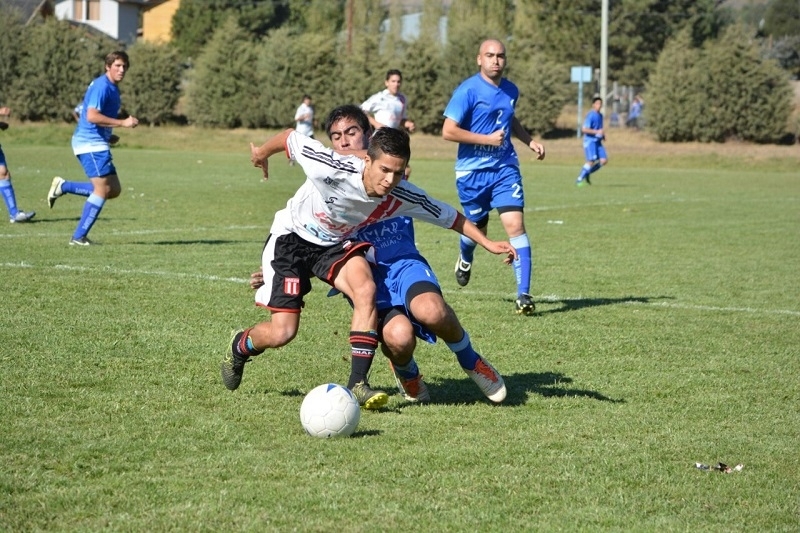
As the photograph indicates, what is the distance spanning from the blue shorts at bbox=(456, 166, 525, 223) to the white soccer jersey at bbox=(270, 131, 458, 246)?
11.9 feet

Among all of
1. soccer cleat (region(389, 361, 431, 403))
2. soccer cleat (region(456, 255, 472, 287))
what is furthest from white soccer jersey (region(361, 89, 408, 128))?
soccer cleat (region(389, 361, 431, 403))

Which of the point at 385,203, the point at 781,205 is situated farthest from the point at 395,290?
the point at 781,205

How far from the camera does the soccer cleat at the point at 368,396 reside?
562 cm

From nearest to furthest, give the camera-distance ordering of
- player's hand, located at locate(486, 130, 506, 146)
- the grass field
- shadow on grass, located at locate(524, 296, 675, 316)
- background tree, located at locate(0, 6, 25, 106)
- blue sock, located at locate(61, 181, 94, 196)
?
1. the grass field
2. player's hand, located at locate(486, 130, 506, 146)
3. shadow on grass, located at locate(524, 296, 675, 316)
4. blue sock, located at locate(61, 181, 94, 196)
5. background tree, located at locate(0, 6, 25, 106)

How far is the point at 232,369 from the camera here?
20.0 feet

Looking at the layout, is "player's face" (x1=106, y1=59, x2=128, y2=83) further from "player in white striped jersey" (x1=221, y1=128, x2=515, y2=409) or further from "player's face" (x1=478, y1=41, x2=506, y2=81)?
"player in white striped jersey" (x1=221, y1=128, x2=515, y2=409)

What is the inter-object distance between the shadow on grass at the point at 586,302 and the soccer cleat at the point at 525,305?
19 cm

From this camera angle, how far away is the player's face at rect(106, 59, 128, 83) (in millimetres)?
12164

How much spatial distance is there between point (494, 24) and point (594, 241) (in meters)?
47.2

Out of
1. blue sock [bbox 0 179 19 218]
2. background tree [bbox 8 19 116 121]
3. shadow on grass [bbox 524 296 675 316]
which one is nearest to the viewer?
shadow on grass [bbox 524 296 675 316]

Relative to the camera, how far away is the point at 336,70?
166 feet

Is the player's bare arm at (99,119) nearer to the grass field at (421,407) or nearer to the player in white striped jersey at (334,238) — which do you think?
the grass field at (421,407)

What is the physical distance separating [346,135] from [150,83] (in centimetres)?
4595

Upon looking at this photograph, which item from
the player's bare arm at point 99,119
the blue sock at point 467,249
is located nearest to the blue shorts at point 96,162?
the player's bare arm at point 99,119
